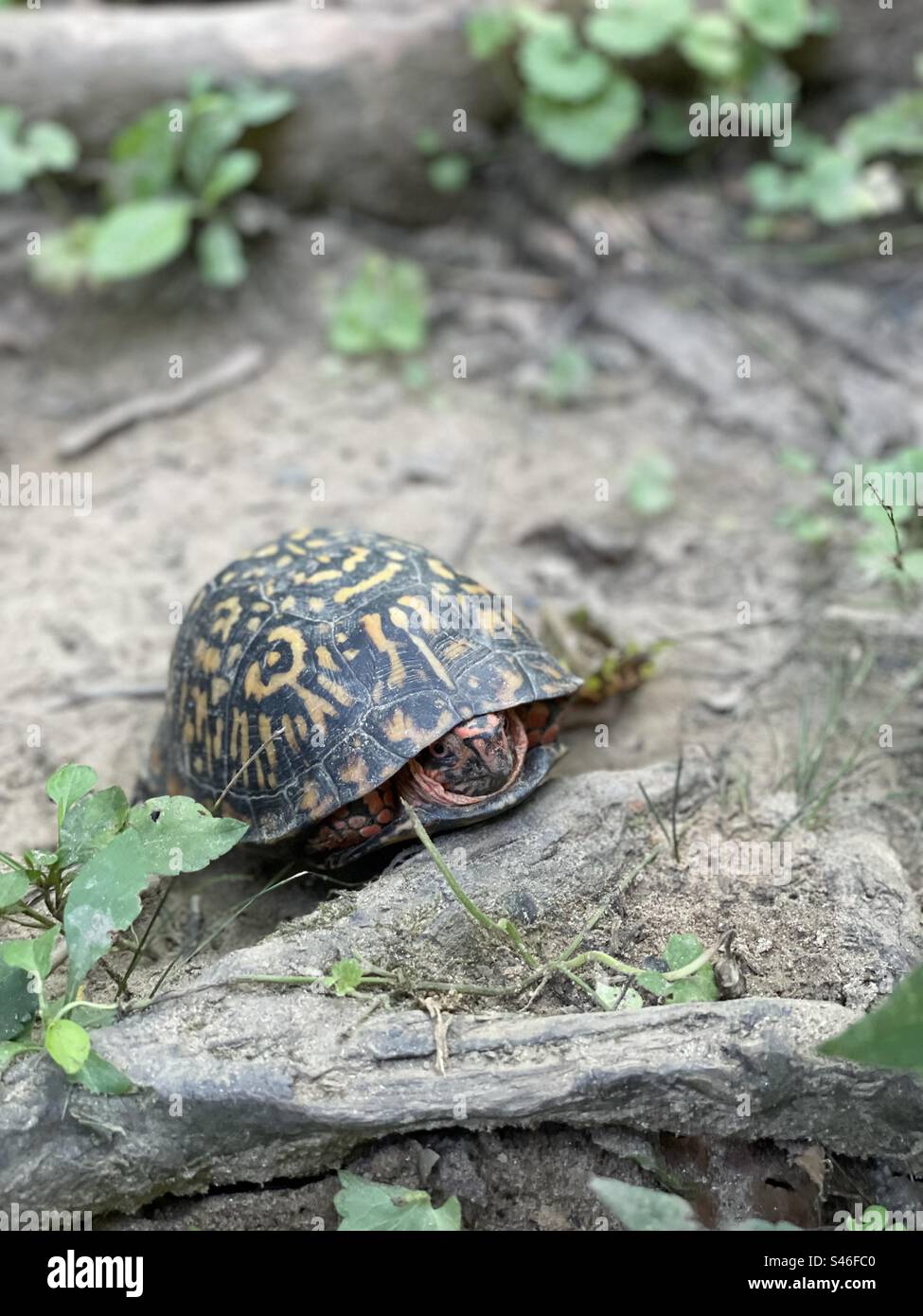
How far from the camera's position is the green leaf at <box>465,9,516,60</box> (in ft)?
22.3

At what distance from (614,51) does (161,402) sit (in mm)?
3386

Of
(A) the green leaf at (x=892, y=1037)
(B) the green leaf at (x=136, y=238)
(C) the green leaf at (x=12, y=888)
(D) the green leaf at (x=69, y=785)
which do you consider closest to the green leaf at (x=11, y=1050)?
(C) the green leaf at (x=12, y=888)

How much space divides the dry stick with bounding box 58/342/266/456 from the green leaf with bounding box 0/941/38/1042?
4.22m

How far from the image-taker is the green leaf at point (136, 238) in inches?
260

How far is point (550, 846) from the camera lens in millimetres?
3393

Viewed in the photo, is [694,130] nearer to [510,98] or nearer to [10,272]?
[510,98]

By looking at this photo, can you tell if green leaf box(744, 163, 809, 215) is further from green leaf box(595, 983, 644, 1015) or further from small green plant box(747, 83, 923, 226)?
green leaf box(595, 983, 644, 1015)

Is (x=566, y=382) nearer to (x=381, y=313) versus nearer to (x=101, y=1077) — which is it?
(x=381, y=313)

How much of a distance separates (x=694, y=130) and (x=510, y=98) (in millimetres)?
1209

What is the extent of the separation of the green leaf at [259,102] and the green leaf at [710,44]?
241 centimetres

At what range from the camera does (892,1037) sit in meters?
2.26

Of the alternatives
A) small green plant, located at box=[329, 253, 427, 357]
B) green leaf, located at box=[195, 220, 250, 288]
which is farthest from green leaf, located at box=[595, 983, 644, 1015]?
green leaf, located at box=[195, 220, 250, 288]

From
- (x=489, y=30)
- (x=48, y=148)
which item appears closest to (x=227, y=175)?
(x=48, y=148)
